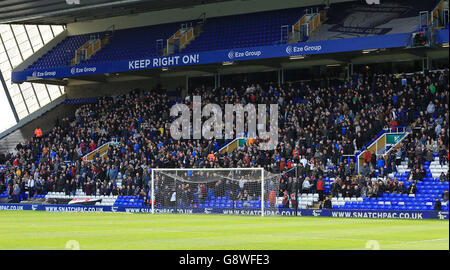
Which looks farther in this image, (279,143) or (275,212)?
(279,143)

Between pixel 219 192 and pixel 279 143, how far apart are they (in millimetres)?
6209

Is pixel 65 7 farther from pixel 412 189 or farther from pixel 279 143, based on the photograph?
pixel 412 189

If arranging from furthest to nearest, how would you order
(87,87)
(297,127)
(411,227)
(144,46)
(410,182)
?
1. (87,87)
2. (144,46)
3. (297,127)
4. (410,182)
5. (411,227)

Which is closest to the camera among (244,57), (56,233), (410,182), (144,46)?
(56,233)

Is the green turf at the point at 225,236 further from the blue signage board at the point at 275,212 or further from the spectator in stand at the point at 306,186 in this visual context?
the spectator in stand at the point at 306,186

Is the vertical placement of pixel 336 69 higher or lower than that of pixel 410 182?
higher

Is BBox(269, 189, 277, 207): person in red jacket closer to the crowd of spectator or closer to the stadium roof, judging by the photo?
the crowd of spectator

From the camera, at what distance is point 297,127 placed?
128 ft

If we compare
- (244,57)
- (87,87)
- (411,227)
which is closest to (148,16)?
(87,87)

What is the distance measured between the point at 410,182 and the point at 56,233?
16.9m

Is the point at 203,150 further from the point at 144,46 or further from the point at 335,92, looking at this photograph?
the point at 144,46

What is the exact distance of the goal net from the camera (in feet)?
107

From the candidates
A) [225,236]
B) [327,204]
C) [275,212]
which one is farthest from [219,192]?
[225,236]

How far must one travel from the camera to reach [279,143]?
38.1 m
